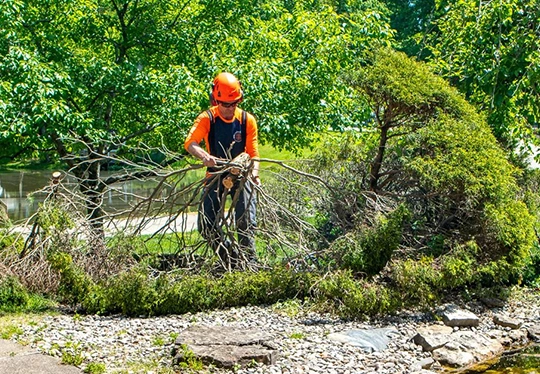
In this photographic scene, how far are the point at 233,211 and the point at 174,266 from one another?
85 cm

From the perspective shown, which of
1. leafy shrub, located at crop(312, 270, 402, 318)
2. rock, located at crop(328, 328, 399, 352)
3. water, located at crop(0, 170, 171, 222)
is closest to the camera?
rock, located at crop(328, 328, 399, 352)

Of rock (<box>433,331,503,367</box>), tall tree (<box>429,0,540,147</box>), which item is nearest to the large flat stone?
rock (<box>433,331,503,367</box>)

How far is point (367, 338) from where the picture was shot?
265 inches

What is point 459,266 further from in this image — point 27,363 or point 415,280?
point 27,363

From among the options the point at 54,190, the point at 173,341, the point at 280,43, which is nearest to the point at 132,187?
the point at 280,43

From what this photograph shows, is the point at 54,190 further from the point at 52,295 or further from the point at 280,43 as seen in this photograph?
the point at 280,43

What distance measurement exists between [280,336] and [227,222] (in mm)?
1919

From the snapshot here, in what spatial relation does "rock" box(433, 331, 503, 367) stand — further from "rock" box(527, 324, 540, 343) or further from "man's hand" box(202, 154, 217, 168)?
"man's hand" box(202, 154, 217, 168)

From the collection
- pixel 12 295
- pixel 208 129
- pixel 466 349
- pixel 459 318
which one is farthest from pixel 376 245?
pixel 12 295

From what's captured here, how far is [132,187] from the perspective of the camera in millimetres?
23500

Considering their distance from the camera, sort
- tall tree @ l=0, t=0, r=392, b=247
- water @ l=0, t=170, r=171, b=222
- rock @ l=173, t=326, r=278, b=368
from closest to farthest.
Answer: rock @ l=173, t=326, r=278, b=368 → tall tree @ l=0, t=0, r=392, b=247 → water @ l=0, t=170, r=171, b=222

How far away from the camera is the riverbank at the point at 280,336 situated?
603 cm

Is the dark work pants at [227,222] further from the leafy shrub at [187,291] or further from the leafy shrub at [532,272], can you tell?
the leafy shrub at [532,272]

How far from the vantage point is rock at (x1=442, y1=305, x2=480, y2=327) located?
734 cm
